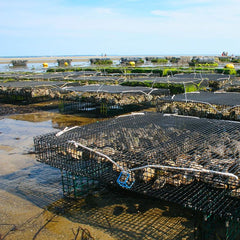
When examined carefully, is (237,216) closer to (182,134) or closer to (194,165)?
(194,165)

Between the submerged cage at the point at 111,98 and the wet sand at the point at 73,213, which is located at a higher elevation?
the submerged cage at the point at 111,98

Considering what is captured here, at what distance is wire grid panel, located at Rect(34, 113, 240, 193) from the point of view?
5949 millimetres

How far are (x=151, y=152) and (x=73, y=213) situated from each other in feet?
7.96

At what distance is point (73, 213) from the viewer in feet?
23.2

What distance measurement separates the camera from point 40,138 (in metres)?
7.84

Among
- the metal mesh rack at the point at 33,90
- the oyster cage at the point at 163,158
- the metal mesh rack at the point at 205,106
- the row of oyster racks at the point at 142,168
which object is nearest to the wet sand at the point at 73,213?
the oyster cage at the point at 163,158

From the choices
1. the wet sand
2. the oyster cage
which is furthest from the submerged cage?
the wet sand

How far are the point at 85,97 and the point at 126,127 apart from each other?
10.1 metres

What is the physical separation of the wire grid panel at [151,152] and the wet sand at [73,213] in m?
1.05

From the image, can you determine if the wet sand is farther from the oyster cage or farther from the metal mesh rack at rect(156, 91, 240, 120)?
the metal mesh rack at rect(156, 91, 240, 120)

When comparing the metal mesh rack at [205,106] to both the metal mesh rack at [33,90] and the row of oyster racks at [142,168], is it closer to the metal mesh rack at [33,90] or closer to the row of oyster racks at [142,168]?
the row of oyster racks at [142,168]

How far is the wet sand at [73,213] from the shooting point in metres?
6.25

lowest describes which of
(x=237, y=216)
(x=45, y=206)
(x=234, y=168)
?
(x=45, y=206)

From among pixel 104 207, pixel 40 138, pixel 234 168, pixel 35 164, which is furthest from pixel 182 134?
pixel 35 164
